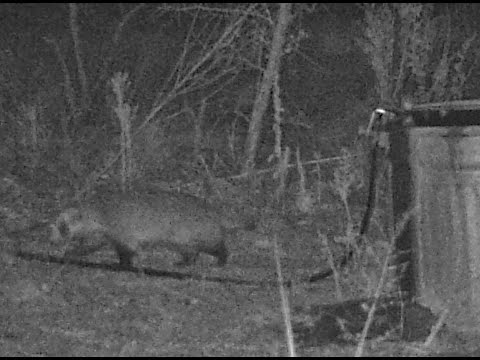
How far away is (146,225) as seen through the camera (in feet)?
19.2

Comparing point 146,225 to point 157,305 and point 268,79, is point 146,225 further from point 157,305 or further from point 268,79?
point 268,79

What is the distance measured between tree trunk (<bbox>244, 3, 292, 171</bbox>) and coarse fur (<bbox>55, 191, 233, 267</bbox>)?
5.99ft

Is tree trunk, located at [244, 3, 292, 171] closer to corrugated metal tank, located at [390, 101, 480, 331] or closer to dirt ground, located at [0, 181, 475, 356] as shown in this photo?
dirt ground, located at [0, 181, 475, 356]

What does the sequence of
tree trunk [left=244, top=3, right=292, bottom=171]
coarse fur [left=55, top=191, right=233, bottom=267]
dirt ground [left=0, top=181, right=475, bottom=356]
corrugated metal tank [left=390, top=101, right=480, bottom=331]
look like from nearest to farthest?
dirt ground [left=0, top=181, right=475, bottom=356], corrugated metal tank [left=390, top=101, right=480, bottom=331], coarse fur [left=55, top=191, right=233, bottom=267], tree trunk [left=244, top=3, right=292, bottom=171]

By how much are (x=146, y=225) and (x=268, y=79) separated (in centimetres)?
218

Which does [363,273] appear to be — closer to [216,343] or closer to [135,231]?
[216,343]

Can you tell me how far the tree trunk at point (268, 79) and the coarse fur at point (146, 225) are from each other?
5.99 feet

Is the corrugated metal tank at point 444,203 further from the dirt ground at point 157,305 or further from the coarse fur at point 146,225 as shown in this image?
the coarse fur at point 146,225

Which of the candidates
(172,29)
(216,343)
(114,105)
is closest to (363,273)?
(216,343)

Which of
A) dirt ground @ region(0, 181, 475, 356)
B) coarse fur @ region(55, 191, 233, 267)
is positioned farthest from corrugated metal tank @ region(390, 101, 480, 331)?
coarse fur @ region(55, 191, 233, 267)

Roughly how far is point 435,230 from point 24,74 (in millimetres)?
6261

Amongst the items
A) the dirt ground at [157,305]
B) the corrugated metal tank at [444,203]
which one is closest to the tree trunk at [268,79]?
the dirt ground at [157,305]

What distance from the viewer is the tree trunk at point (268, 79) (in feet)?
24.2

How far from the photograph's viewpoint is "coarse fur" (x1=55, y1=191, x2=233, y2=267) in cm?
582
